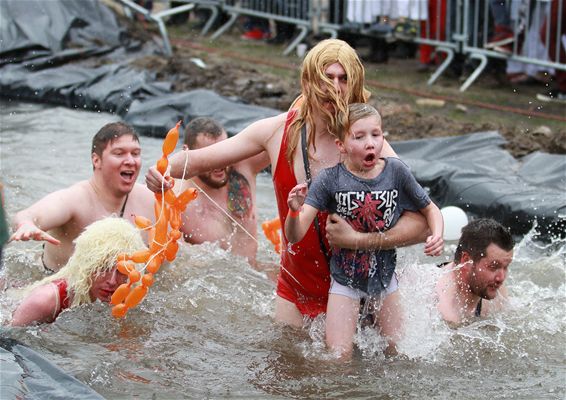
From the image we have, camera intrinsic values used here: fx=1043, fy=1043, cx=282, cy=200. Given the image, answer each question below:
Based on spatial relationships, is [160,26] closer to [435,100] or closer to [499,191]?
[435,100]

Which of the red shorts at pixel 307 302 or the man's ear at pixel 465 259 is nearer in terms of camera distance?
the red shorts at pixel 307 302

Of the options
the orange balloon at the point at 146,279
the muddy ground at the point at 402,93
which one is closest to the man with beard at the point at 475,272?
the orange balloon at the point at 146,279

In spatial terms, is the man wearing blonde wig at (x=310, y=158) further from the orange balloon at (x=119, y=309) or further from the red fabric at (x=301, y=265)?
the orange balloon at (x=119, y=309)

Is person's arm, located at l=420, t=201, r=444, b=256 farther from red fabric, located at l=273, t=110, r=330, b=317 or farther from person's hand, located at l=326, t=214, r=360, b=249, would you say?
red fabric, located at l=273, t=110, r=330, b=317

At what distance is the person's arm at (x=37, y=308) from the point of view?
217 inches

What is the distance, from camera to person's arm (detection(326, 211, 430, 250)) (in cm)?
481

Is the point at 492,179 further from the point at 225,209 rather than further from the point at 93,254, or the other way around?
the point at 93,254

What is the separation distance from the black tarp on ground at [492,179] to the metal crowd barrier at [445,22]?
2.38 metres

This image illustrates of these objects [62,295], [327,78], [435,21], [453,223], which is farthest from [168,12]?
[327,78]

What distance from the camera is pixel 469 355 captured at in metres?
5.57

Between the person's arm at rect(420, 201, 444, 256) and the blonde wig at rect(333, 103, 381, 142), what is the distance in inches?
20.5

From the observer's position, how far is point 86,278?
5.55m

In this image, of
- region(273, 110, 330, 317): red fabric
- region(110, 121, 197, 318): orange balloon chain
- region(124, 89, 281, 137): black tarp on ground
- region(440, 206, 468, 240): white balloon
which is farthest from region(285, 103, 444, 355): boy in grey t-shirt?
region(124, 89, 281, 137): black tarp on ground

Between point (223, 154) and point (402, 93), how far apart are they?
732 centimetres
